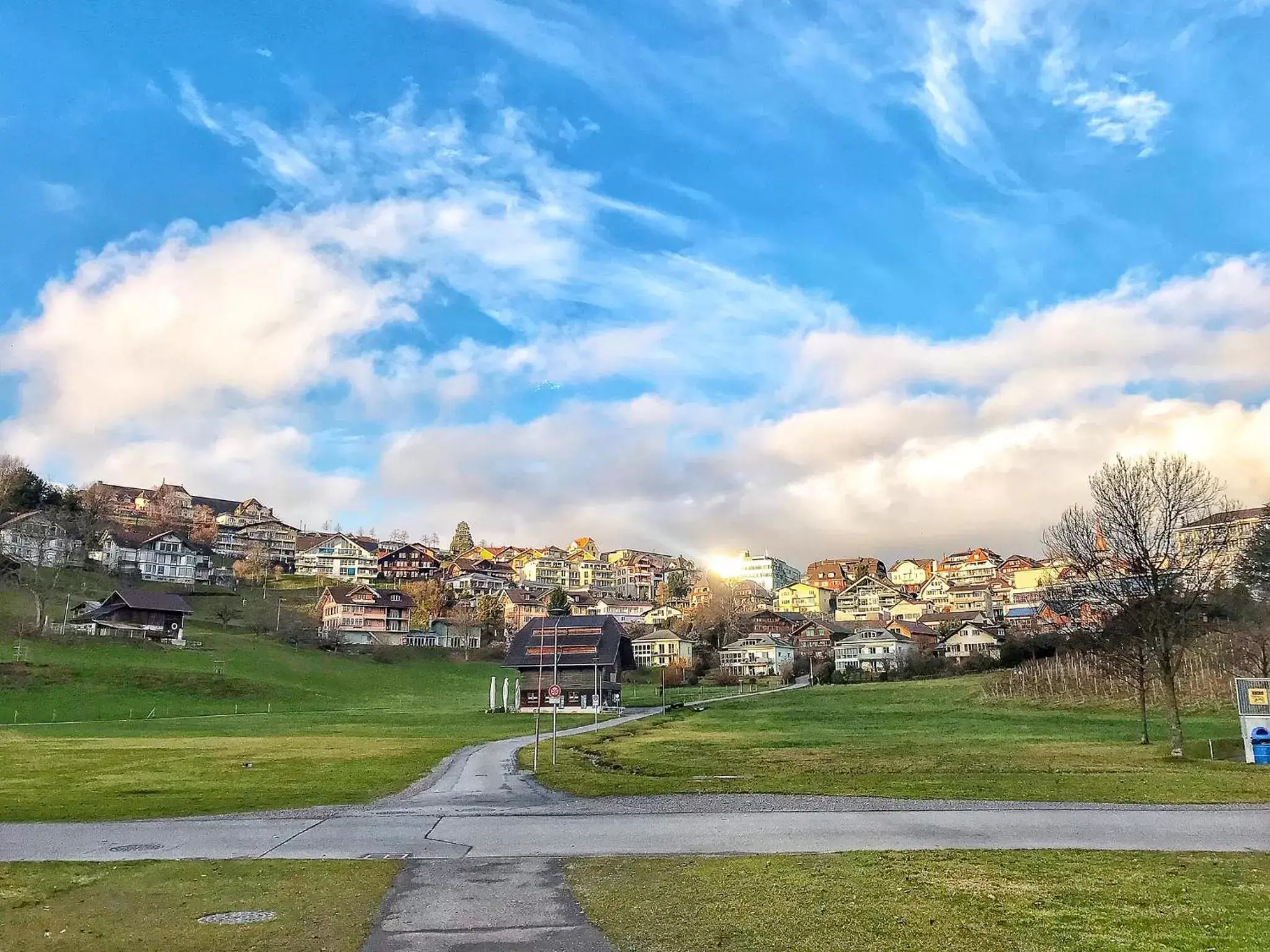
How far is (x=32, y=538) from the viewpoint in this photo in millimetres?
117812

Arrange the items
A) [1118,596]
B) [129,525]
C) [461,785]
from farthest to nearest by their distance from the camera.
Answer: [129,525], [1118,596], [461,785]

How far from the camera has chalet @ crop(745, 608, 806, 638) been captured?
6004 inches

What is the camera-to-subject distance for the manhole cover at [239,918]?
1140cm

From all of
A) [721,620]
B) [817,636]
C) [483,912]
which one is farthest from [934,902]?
[721,620]

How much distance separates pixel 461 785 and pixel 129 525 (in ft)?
614

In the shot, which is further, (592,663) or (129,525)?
(129,525)

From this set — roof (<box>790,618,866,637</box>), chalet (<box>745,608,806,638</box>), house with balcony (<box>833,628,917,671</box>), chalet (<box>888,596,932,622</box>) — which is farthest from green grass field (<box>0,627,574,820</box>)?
chalet (<box>888,596,932,622</box>)

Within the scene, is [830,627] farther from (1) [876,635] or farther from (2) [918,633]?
(1) [876,635]

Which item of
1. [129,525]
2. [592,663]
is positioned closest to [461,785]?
[592,663]

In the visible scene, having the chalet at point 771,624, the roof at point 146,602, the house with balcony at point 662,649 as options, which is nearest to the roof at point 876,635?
the chalet at point 771,624

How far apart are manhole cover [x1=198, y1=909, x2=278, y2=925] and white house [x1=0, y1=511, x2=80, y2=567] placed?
122308mm

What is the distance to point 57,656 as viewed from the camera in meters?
83.9

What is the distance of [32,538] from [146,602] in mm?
26111

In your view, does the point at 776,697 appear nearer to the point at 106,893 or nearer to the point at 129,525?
the point at 106,893
